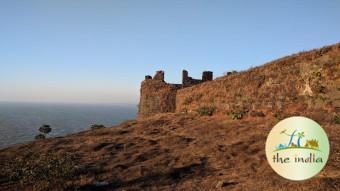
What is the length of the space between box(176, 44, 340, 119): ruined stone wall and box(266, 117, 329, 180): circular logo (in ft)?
15.1

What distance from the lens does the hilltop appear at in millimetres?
6984

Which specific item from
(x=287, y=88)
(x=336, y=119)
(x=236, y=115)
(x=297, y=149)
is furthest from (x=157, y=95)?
(x=297, y=149)

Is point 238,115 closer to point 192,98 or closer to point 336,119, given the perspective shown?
point 336,119

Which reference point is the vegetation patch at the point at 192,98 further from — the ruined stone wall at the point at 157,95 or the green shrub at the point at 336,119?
the green shrub at the point at 336,119

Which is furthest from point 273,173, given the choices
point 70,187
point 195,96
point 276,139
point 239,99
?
point 195,96

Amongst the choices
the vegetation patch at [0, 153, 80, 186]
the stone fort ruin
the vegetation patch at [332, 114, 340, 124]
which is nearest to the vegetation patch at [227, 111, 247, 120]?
the vegetation patch at [332, 114, 340, 124]

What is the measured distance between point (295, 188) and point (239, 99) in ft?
31.4

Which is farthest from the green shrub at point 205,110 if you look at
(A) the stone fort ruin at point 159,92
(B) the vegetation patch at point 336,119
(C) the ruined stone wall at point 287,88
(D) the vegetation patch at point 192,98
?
(B) the vegetation patch at point 336,119

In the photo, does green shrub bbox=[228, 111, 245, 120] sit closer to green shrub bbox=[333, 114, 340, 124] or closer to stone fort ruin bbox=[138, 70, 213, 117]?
green shrub bbox=[333, 114, 340, 124]

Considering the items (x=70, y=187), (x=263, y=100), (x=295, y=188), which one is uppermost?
(x=263, y=100)

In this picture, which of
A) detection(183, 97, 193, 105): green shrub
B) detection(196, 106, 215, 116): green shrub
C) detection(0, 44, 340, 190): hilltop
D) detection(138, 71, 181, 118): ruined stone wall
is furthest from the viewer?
detection(138, 71, 181, 118): ruined stone wall

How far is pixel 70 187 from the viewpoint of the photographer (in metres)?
6.89

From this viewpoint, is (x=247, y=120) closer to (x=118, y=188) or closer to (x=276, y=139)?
(x=276, y=139)

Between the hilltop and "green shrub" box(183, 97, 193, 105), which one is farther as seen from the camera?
"green shrub" box(183, 97, 193, 105)
